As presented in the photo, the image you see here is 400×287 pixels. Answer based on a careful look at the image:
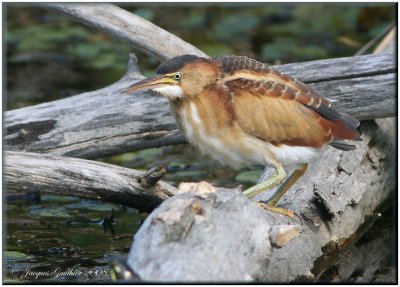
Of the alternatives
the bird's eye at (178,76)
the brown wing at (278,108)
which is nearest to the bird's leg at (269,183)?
the brown wing at (278,108)

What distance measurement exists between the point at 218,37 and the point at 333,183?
5.57 metres

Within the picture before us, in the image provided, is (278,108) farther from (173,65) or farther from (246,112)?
(173,65)

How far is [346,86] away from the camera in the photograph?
6.43m

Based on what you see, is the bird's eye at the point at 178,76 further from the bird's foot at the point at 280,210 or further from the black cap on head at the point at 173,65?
the bird's foot at the point at 280,210

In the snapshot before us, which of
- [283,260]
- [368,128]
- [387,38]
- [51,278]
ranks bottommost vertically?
[51,278]

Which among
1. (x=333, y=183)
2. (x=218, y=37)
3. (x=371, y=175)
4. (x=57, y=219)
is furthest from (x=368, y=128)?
(x=218, y=37)

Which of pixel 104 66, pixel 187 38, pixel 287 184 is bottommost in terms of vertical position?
pixel 287 184

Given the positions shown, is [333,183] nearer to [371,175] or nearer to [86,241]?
[371,175]

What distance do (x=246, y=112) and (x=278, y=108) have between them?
0.21m

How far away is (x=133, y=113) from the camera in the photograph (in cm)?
651

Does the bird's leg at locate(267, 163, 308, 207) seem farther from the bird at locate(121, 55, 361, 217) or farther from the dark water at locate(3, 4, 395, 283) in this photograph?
the dark water at locate(3, 4, 395, 283)

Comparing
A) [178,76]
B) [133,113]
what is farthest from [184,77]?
[133,113]

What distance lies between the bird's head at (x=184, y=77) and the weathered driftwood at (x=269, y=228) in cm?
92

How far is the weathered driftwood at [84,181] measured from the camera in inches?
224
